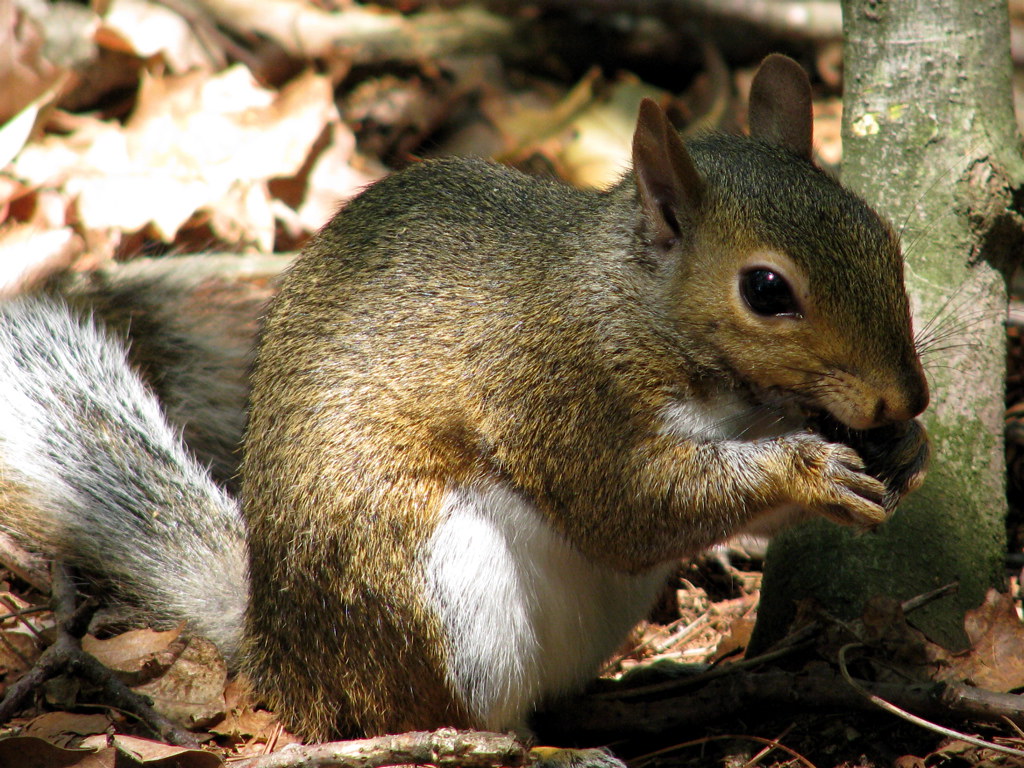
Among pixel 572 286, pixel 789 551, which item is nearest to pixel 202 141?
pixel 572 286

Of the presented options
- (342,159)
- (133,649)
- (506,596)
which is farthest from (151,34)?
(506,596)

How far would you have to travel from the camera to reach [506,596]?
2.84m

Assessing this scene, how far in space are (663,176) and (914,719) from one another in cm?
136

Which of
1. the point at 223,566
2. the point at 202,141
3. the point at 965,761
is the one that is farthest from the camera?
the point at 202,141

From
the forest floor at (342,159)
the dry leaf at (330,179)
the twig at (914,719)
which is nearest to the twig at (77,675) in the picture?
the forest floor at (342,159)

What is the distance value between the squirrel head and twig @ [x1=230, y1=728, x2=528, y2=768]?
3.33 feet

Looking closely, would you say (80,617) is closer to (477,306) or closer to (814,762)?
(477,306)

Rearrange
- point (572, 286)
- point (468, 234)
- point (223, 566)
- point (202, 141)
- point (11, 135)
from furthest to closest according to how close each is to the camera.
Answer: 1. point (202, 141)
2. point (11, 135)
3. point (223, 566)
4. point (468, 234)
5. point (572, 286)

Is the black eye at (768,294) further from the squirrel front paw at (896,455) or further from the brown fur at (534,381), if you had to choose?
the squirrel front paw at (896,455)

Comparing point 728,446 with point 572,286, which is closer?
point 728,446

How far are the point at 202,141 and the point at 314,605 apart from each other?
9.12 ft

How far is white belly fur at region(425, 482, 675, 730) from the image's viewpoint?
2.79 m

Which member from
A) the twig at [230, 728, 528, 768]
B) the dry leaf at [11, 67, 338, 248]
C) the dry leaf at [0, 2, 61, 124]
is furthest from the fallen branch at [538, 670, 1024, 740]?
the dry leaf at [0, 2, 61, 124]

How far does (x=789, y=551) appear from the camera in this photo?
3109 millimetres
